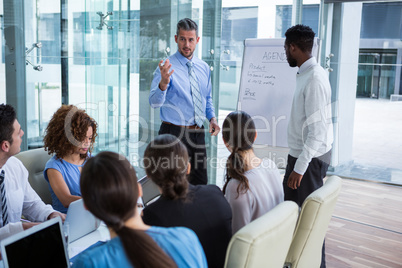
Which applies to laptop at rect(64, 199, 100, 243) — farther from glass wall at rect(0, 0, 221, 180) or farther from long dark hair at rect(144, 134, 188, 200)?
glass wall at rect(0, 0, 221, 180)

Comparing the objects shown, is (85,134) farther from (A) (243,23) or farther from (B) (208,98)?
(A) (243,23)

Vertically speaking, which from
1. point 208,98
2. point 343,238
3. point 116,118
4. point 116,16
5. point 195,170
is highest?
point 116,16

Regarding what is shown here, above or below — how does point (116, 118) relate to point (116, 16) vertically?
below

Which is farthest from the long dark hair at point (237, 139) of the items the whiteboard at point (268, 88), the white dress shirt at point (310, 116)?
the whiteboard at point (268, 88)

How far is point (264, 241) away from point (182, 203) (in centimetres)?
33

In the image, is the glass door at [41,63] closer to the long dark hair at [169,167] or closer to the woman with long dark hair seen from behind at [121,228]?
the long dark hair at [169,167]

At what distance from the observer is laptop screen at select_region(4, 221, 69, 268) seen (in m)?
1.22

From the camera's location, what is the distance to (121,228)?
3.70 ft

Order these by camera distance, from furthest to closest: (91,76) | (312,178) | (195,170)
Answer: (91,76) < (195,170) < (312,178)

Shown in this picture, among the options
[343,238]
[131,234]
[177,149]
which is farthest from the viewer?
[343,238]

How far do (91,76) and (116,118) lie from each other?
520 mm

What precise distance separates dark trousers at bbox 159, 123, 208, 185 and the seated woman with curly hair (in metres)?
0.94

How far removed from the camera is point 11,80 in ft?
11.8

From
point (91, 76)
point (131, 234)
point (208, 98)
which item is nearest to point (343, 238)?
point (208, 98)
